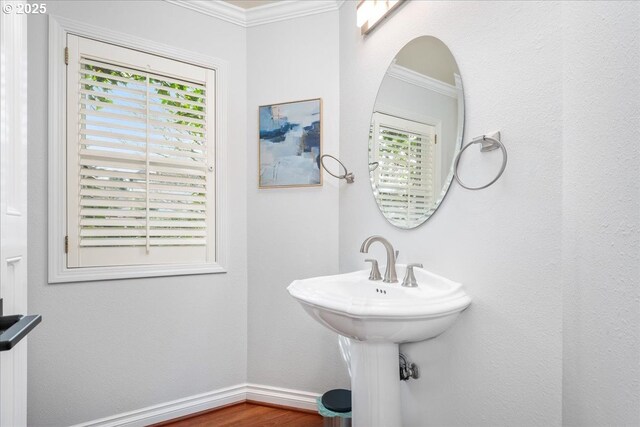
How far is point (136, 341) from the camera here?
201cm

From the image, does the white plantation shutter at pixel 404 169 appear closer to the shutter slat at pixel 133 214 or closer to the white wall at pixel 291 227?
the white wall at pixel 291 227

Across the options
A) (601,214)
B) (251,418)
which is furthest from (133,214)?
(601,214)

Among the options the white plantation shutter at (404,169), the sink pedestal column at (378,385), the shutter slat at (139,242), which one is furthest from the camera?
the shutter slat at (139,242)

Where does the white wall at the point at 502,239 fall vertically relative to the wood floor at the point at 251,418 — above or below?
above

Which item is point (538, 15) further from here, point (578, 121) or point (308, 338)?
point (308, 338)

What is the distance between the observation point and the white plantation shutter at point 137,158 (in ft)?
6.16

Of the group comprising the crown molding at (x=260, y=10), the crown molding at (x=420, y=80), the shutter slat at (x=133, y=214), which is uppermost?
the crown molding at (x=260, y=10)

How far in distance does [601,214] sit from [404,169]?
0.83 m

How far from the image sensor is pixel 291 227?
224 cm

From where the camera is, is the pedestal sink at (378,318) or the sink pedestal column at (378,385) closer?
the pedestal sink at (378,318)

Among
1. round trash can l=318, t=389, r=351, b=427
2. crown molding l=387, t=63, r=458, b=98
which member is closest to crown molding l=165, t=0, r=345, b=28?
crown molding l=387, t=63, r=458, b=98

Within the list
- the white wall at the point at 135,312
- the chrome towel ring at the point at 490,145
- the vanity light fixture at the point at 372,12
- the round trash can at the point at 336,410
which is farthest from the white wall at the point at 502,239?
the white wall at the point at 135,312

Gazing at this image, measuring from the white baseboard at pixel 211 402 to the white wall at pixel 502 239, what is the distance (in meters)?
0.86

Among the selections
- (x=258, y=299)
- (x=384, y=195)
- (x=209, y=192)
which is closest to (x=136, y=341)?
(x=258, y=299)
